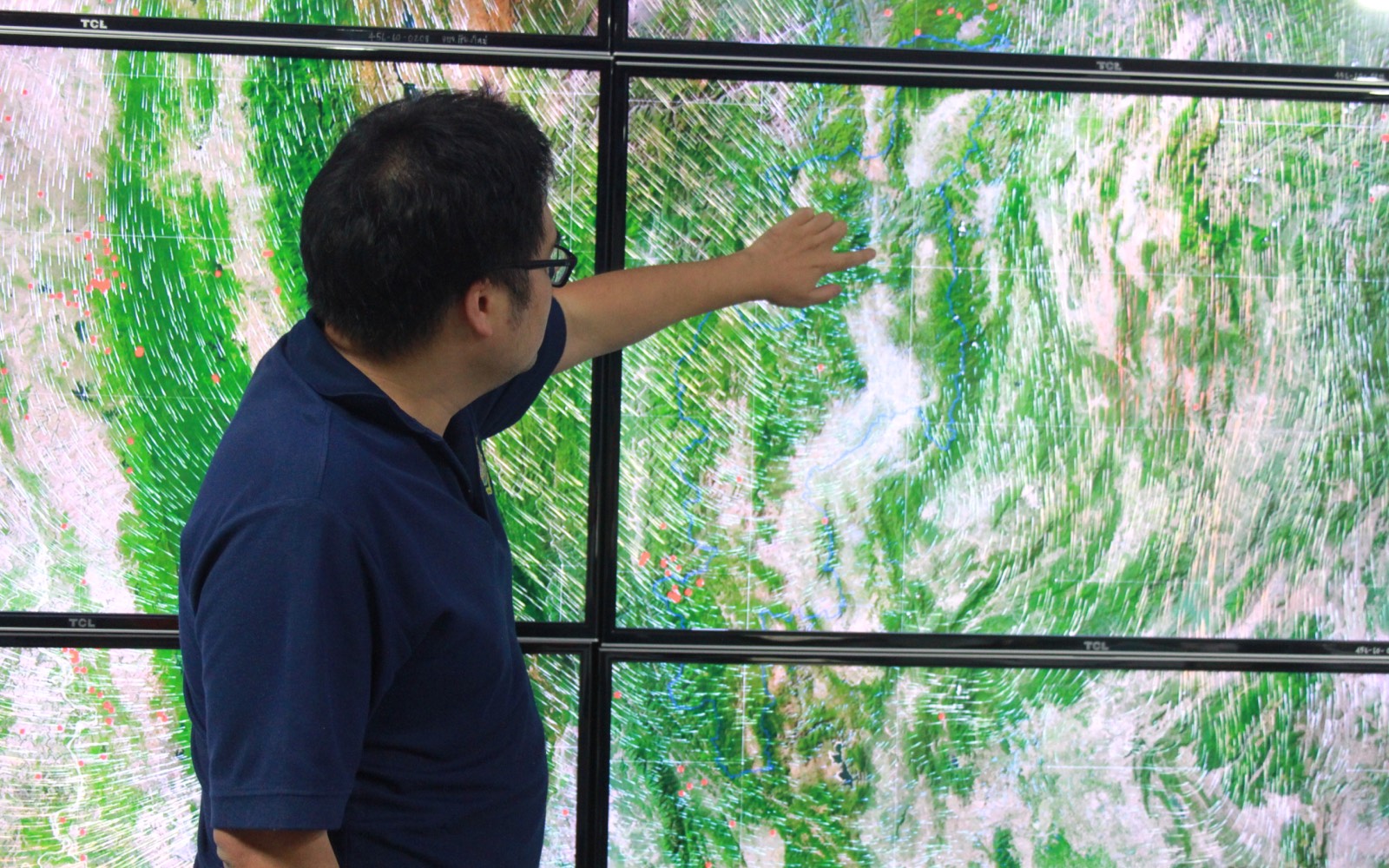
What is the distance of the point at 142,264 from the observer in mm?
1568

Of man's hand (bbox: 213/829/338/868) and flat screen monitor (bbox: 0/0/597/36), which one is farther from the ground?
flat screen monitor (bbox: 0/0/597/36)

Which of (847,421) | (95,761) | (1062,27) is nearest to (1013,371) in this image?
(847,421)

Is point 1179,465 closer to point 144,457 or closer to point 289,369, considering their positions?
point 289,369

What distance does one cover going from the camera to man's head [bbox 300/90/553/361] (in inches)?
35.6

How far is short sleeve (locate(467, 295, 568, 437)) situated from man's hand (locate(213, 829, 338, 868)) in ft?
1.71

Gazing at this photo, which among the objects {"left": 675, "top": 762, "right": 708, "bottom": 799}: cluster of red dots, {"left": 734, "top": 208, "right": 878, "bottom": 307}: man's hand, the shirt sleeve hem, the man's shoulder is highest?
{"left": 734, "top": 208, "right": 878, "bottom": 307}: man's hand

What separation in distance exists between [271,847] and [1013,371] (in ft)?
3.82

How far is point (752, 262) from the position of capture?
145 centimetres

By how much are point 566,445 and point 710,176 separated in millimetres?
427

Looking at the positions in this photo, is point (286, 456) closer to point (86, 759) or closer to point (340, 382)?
point (340, 382)

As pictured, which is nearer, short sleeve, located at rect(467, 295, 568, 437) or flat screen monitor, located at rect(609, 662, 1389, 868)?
short sleeve, located at rect(467, 295, 568, 437)

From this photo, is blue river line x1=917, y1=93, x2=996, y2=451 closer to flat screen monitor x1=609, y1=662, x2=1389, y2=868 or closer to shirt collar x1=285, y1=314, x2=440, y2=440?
flat screen monitor x1=609, y1=662, x2=1389, y2=868

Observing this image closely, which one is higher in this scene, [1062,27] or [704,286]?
[1062,27]

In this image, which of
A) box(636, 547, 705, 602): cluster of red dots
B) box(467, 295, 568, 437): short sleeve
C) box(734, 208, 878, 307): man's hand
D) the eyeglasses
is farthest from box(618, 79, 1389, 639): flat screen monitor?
the eyeglasses
